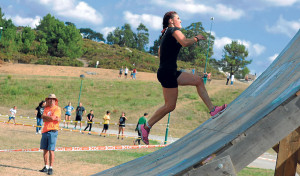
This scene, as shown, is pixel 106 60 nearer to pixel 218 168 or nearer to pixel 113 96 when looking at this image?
pixel 113 96

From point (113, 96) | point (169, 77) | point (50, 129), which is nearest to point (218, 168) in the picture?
point (169, 77)

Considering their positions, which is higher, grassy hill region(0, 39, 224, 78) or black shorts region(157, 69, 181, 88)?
grassy hill region(0, 39, 224, 78)

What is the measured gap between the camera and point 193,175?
2.61 metres

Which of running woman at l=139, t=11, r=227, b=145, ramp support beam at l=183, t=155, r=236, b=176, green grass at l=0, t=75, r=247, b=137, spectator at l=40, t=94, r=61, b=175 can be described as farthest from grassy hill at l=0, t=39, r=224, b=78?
ramp support beam at l=183, t=155, r=236, b=176

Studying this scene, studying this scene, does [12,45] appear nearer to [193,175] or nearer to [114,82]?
[114,82]

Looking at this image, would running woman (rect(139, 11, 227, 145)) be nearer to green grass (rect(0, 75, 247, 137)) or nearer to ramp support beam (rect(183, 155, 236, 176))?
ramp support beam (rect(183, 155, 236, 176))

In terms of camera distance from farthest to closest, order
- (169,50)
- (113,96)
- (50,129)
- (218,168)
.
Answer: (113,96)
(50,129)
(169,50)
(218,168)

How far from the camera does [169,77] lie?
409cm

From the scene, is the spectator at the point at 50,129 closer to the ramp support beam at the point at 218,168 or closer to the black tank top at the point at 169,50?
the black tank top at the point at 169,50

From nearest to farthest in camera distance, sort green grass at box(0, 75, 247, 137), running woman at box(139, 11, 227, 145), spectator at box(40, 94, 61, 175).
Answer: running woman at box(139, 11, 227, 145), spectator at box(40, 94, 61, 175), green grass at box(0, 75, 247, 137)

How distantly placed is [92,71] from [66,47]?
883 inches

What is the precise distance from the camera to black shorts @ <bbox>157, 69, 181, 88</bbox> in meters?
4.07

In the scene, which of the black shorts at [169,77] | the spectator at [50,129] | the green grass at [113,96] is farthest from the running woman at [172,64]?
the green grass at [113,96]

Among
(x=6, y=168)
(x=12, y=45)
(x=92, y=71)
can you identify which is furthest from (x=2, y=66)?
(x=6, y=168)
